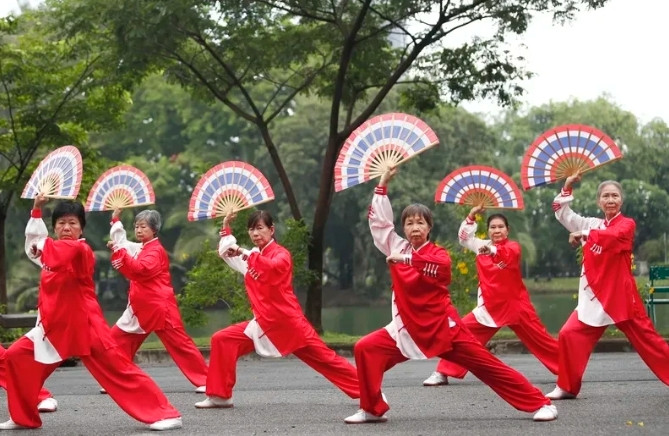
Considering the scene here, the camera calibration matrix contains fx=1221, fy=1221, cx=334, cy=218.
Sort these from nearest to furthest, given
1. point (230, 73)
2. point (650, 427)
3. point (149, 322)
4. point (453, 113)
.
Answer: point (650, 427) < point (149, 322) < point (230, 73) < point (453, 113)

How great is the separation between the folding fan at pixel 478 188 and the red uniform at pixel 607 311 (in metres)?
1.70

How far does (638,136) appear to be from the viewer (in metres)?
55.2

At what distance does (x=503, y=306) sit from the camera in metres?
11.3

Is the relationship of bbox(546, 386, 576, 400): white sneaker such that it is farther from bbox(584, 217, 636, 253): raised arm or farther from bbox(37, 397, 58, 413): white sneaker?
bbox(37, 397, 58, 413): white sneaker

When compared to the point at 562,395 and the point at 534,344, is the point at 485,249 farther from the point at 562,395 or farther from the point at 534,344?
the point at 562,395

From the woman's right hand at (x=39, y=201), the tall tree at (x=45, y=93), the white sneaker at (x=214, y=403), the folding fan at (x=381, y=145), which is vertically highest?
the tall tree at (x=45, y=93)

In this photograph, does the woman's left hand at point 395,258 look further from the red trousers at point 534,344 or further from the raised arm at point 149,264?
the red trousers at point 534,344

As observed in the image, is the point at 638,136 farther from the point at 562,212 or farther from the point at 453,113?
the point at 562,212

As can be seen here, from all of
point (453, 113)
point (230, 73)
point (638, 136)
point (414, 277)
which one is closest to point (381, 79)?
point (230, 73)

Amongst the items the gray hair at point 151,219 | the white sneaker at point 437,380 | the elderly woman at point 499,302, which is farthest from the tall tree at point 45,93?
the white sneaker at point 437,380

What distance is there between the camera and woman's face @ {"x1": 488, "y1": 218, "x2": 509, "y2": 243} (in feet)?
38.0

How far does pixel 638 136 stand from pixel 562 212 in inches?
1858

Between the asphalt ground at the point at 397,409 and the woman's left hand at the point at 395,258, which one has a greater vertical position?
the woman's left hand at the point at 395,258

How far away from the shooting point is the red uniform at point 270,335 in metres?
9.40
